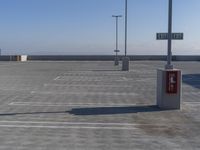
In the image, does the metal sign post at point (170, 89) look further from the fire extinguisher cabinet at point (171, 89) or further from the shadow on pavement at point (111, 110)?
the shadow on pavement at point (111, 110)

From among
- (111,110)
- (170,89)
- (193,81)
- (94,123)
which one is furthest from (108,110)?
(193,81)

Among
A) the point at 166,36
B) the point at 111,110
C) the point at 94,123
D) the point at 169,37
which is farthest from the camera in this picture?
the point at 166,36

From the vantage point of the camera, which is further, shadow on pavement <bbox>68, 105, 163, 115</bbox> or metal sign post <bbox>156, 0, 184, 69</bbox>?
metal sign post <bbox>156, 0, 184, 69</bbox>

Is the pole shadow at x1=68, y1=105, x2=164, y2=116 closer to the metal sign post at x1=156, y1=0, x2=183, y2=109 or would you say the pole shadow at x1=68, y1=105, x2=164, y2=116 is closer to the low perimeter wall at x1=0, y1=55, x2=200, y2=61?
the metal sign post at x1=156, y1=0, x2=183, y2=109

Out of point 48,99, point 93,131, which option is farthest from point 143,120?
point 48,99

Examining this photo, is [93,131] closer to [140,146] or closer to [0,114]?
[140,146]

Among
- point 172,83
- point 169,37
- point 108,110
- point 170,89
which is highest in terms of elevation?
point 169,37

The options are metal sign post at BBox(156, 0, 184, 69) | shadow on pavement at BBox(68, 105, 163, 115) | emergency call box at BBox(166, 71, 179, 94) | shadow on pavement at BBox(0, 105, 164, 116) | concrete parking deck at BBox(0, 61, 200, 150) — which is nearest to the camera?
concrete parking deck at BBox(0, 61, 200, 150)

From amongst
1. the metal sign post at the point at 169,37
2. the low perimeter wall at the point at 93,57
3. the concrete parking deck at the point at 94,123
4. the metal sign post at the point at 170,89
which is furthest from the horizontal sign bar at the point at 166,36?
the low perimeter wall at the point at 93,57

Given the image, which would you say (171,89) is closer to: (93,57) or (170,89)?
(170,89)

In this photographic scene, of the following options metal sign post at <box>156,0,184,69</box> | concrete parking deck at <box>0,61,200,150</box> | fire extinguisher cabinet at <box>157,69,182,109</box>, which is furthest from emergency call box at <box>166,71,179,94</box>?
concrete parking deck at <box>0,61,200,150</box>

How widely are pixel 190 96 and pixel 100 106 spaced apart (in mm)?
5323

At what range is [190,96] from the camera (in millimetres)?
20078

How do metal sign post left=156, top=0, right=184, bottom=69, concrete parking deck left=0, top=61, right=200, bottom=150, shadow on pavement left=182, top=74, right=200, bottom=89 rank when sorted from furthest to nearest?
shadow on pavement left=182, top=74, right=200, bottom=89
metal sign post left=156, top=0, right=184, bottom=69
concrete parking deck left=0, top=61, right=200, bottom=150
